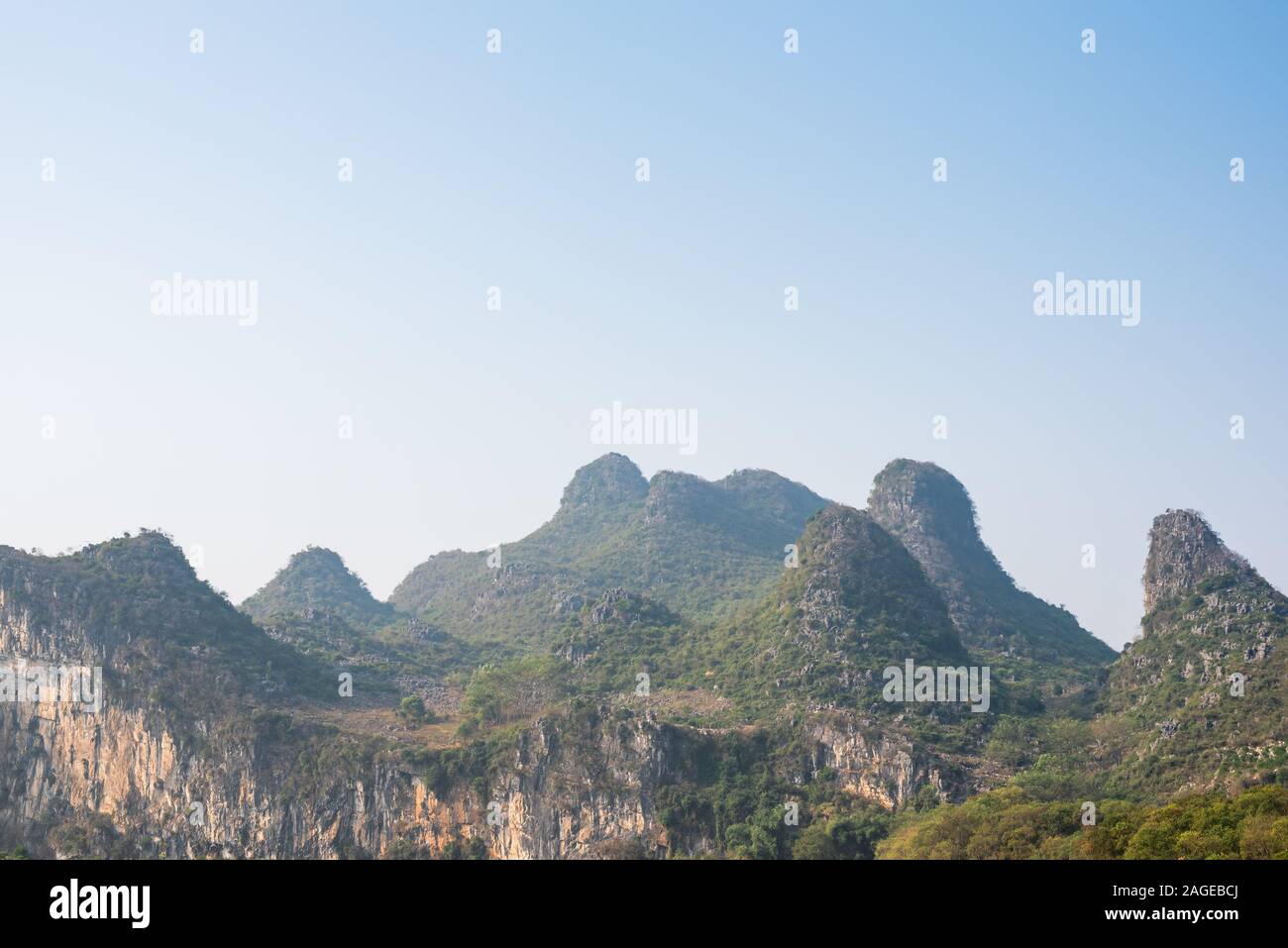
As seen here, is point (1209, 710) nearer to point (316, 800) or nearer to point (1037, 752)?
point (1037, 752)

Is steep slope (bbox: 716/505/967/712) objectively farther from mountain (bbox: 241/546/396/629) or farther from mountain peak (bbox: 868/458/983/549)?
mountain (bbox: 241/546/396/629)

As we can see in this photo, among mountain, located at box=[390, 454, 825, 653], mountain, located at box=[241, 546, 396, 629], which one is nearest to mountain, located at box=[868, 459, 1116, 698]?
mountain, located at box=[390, 454, 825, 653]

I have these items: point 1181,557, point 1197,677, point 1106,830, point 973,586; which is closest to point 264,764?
point 1106,830

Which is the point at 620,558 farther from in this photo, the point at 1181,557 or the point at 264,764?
the point at 264,764

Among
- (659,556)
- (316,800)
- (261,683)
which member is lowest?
(316,800)

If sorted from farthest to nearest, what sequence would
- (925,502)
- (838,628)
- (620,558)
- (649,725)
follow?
(620,558), (925,502), (838,628), (649,725)
